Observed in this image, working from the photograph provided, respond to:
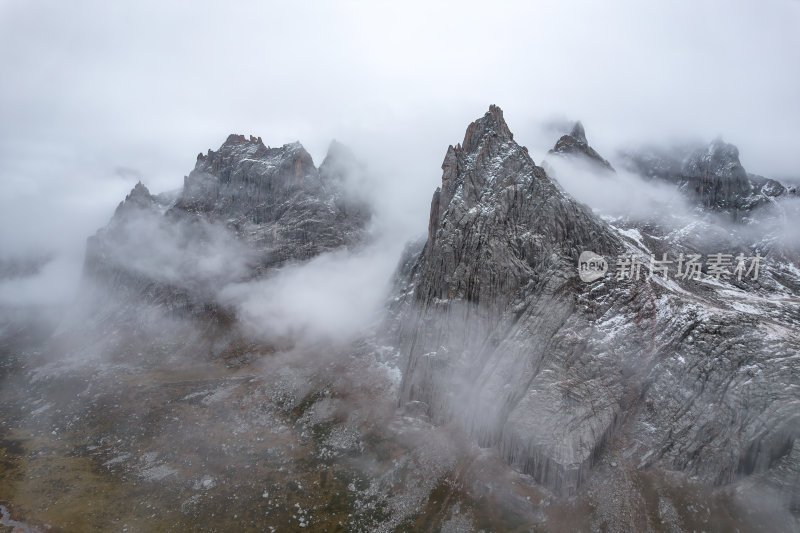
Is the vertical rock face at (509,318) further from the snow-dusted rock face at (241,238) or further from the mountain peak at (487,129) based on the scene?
the snow-dusted rock face at (241,238)

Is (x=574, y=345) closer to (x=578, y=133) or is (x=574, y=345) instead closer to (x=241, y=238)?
(x=578, y=133)

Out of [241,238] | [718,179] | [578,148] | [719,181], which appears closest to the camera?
[719,181]

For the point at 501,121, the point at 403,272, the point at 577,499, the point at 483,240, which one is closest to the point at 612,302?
the point at 483,240

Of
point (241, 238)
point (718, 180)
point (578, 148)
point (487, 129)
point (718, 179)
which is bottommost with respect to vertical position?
point (241, 238)

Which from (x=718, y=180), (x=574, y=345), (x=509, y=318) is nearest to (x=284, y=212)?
(x=509, y=318)

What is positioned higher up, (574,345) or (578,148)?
(578,148)
